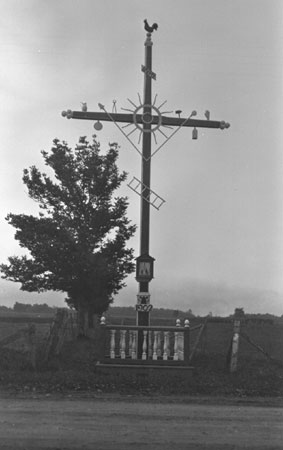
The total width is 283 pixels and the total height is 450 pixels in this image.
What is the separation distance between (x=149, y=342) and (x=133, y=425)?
4926 millimetres

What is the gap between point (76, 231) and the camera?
19.8m

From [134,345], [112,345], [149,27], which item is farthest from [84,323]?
[149,27]

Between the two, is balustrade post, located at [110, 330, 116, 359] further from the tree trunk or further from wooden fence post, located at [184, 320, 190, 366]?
the tree trunk

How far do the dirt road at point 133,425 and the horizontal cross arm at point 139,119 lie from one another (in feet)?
22.2

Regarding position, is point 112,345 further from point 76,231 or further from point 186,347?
point 76,231

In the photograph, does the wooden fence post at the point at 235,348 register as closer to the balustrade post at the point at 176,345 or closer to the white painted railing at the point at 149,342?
the white painted railing at the point at 149,342

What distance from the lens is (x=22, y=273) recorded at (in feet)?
66.6

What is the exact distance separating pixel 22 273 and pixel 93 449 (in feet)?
48.9

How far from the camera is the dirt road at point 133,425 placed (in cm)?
618

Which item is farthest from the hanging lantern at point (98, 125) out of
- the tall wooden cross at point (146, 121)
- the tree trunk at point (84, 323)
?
the tree trunk at point (84, 323)

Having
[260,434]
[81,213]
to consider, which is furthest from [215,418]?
[81,213]

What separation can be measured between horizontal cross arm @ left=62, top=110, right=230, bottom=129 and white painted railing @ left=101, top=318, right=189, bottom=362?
4740 mm

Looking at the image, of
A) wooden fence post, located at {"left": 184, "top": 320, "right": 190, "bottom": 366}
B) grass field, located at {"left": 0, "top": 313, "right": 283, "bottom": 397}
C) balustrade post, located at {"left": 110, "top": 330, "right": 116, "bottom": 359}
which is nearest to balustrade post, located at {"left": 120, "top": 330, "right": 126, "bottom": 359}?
balustrade post, located at {"left": 110, "top": 330, "right": 116, "bottom": 359}

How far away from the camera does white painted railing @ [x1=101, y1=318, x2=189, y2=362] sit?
38.4ft
